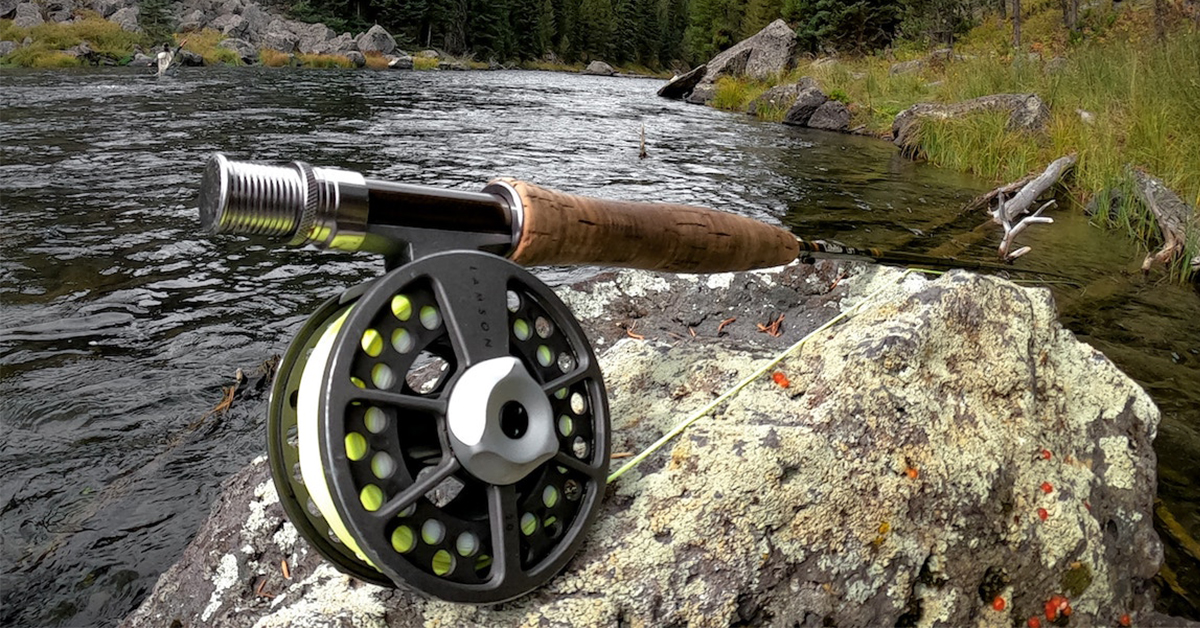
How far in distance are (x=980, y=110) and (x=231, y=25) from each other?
40.1 metres

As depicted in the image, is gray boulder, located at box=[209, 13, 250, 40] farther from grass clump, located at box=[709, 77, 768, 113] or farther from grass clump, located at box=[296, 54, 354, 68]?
grass clump, located at box=[709, 77, 768, 113]

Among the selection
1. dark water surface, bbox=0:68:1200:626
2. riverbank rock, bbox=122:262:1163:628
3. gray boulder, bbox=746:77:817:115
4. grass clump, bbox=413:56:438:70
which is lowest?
dark water surface, bbox=0:68:1200:626

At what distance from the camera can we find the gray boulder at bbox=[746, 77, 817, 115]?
20719 mm

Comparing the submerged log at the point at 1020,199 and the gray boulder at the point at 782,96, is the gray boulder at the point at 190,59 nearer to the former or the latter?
the gray boulder at the point at 782,96

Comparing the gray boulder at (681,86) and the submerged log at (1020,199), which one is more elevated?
the gray boulder at (681,86)

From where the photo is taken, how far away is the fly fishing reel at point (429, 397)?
1405 millimetres

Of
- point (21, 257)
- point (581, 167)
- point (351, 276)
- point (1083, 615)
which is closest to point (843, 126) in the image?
point (581, 167)

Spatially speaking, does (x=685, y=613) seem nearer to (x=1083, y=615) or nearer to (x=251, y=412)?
(x=1083, y=615)

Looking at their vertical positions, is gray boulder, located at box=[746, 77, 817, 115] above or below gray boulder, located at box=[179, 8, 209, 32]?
below

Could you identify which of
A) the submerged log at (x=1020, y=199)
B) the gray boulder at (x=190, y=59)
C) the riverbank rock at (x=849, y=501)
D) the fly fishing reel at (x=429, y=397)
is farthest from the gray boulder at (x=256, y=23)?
the fly fishing reel at (x=429, y=397)

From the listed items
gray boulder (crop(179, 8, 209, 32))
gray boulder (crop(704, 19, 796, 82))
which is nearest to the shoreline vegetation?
gray boulder (crop(704, 19, 796, 82))

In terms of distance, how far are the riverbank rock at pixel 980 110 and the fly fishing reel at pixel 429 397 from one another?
10545 mm

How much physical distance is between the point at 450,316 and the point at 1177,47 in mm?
9824

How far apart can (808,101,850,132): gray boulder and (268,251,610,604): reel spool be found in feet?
56.6
